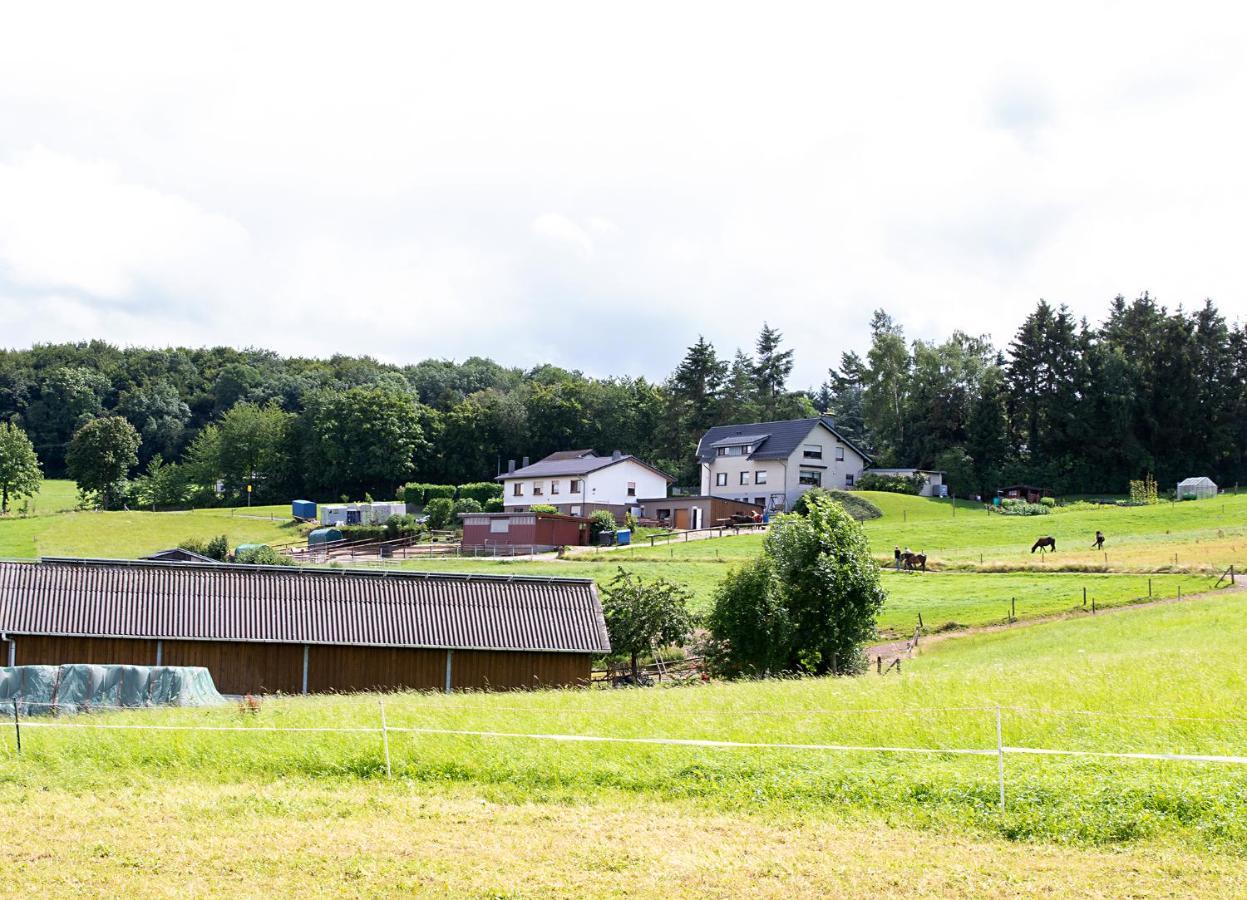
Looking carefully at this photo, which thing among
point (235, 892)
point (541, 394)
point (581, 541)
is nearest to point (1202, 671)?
point (235, 892)

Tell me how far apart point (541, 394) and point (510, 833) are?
100 m

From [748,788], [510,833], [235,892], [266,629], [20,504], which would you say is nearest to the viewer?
[235,892]

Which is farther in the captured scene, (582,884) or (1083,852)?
(1083,852)

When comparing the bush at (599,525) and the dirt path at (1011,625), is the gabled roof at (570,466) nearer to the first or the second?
the bush at (599,525)

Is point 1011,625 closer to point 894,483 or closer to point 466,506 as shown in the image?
point 466,506

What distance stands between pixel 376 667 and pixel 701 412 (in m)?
78.3

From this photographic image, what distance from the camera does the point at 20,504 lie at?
98.4 metres

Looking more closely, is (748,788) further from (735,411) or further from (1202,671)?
(735,411)

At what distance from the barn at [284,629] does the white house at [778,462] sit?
55045mm

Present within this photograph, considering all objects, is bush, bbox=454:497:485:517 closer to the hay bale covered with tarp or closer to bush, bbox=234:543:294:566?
bush, bbox=234:543:294:566

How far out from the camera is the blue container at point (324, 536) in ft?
242

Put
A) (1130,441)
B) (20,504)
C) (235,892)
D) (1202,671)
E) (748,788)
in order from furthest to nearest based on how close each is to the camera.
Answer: (20,504) < (1130,441) < (1202,671) < (748,788) < (235,892)

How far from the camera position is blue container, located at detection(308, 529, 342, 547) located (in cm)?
7381

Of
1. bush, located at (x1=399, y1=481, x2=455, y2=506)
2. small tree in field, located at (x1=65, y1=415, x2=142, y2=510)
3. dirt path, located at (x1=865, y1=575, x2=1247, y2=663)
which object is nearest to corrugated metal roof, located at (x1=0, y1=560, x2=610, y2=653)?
dirt path, located at (x1=865, y1=575, x2=1247, y2=663)
